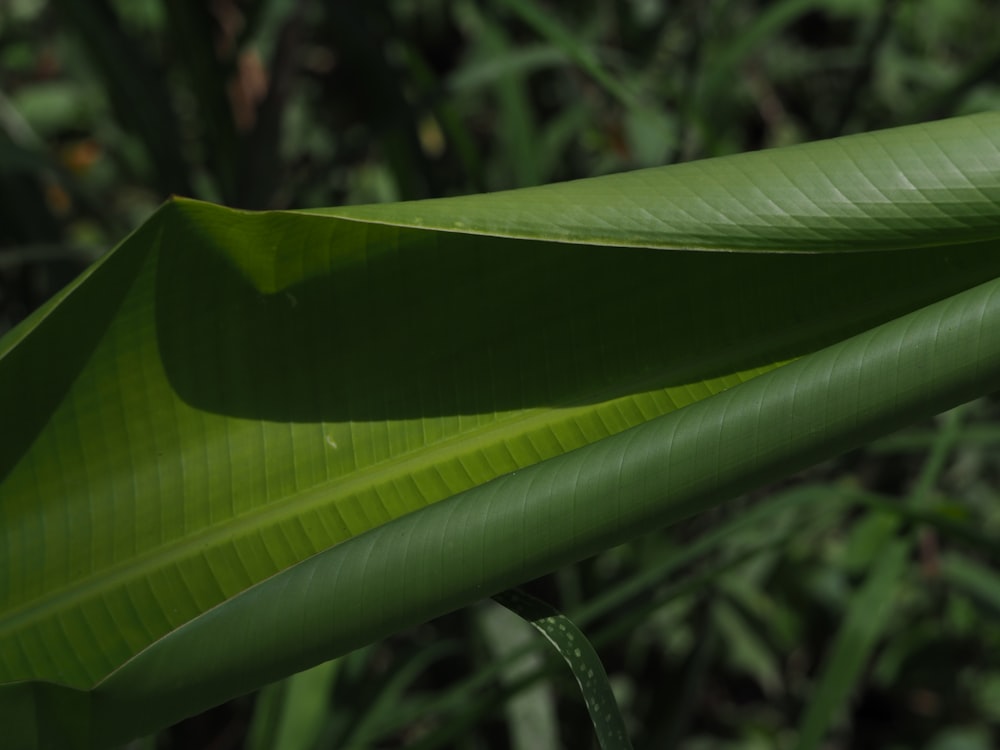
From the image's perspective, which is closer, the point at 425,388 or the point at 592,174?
the point at 425,388

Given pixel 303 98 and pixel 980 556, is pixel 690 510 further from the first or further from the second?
pixel 303 98

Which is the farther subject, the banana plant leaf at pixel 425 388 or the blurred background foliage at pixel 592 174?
the blurred background foliage at pixel 592 174

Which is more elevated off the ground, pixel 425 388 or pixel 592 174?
pixel 425 388

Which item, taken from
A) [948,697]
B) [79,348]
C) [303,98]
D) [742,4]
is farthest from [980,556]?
[79,348]

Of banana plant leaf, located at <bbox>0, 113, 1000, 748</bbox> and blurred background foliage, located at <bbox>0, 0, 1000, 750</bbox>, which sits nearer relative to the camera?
banana plant leaf, located at <bbox>0, 113, 1000, 748</bbox>
